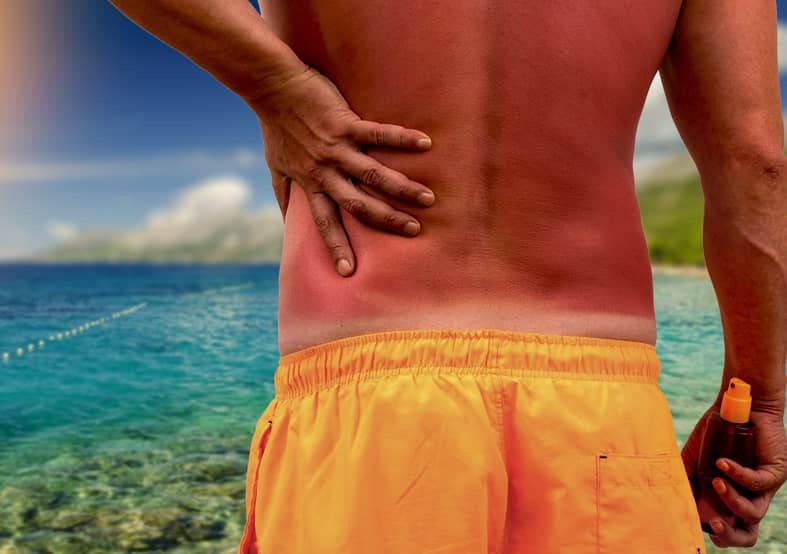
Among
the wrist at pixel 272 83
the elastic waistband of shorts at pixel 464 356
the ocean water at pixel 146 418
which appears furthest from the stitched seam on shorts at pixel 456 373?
the ocean water at pixel 146 418

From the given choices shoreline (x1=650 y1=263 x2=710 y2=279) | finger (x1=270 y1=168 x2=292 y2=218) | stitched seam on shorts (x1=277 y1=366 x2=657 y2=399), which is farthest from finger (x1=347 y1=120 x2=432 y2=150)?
shoreline (x1=650 y1=263 x2=710 y2=279)

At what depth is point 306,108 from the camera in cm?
133

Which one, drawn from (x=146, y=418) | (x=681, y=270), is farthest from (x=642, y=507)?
(x=681, y=270)

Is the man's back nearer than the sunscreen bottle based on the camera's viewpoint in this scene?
Yes

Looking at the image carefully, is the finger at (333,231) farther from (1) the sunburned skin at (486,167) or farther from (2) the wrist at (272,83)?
(2) the wrist at (272,83)

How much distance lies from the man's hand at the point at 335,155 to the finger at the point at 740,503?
102 cm

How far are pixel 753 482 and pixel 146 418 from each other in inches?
325

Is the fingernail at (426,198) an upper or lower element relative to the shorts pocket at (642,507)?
upper

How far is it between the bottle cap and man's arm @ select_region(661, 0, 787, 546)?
73mm

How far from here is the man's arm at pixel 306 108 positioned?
4.14ft

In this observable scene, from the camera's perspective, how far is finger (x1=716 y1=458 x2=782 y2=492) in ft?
5.52

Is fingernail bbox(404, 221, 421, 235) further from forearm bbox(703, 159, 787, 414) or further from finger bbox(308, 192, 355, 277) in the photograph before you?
forearm bbox(703, 159, 787, 414)

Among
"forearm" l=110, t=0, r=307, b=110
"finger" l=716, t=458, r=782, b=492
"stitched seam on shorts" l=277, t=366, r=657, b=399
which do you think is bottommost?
"finger" l=716, t=458, r=782, b=492

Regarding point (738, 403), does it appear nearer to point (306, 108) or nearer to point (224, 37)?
point (306, 108)
